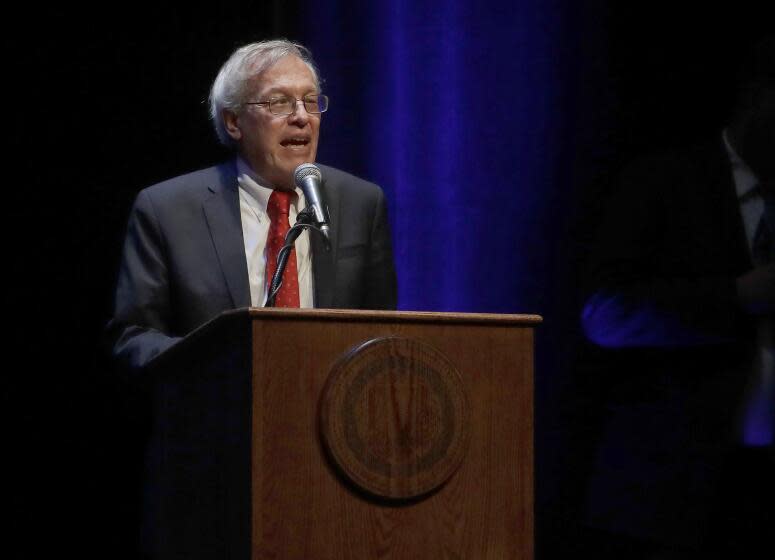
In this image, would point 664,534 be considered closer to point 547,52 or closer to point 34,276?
point 547,52

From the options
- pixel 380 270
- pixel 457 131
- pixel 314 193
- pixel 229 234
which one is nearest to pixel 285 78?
pixel 229 234

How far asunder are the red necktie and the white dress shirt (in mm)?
30

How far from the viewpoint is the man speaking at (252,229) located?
258cm

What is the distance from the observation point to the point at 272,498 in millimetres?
1682

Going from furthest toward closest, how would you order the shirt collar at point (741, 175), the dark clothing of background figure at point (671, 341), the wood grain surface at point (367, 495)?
the shirt collar at point (741, 175) → the dark clothing of background figure at point (671, 341) → the wood grain surface at point (367, 495)

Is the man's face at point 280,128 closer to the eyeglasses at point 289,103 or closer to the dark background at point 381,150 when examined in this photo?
the eyeglasses at point 289,103

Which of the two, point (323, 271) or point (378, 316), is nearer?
point (378, 316)

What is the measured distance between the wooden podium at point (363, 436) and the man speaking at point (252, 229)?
0.65 meters

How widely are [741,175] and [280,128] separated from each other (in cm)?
118

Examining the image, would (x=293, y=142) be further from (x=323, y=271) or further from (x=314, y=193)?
(x=314, y=193)

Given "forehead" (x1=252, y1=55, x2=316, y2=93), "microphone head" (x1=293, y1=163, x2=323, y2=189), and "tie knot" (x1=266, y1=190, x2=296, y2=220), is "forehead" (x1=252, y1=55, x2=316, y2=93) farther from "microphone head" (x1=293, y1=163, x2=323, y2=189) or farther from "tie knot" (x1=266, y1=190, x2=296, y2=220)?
"microphone head" (x1=293, y1=163, x2=323, y2=189)

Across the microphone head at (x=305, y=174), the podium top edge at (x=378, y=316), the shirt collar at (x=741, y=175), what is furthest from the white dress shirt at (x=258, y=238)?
the shirt collar at (x=741, y=175)

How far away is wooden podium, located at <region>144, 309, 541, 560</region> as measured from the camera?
1695mm

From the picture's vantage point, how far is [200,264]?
2607mm
